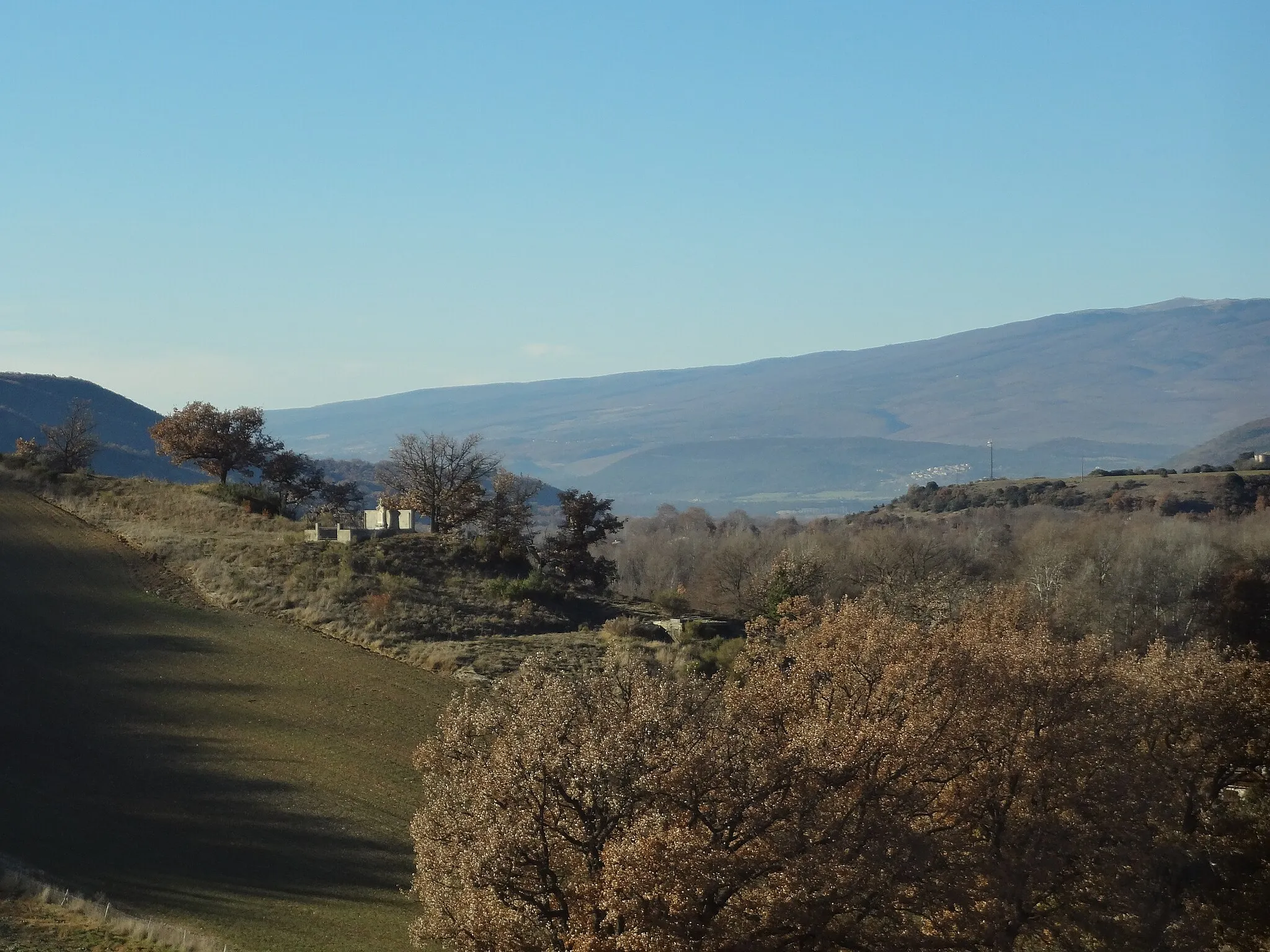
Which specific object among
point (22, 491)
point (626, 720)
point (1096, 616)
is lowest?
point (1096, 616)

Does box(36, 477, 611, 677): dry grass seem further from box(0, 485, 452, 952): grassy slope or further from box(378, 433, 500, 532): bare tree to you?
box(378, 433, 500, 532): bare tree

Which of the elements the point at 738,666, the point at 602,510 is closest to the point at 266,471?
the point at 602,510

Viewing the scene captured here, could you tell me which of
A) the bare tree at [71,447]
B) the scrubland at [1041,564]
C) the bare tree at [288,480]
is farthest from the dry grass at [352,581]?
the scrubland at [1041,564]

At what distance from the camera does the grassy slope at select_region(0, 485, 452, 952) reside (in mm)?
25641

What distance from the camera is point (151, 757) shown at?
113 feet

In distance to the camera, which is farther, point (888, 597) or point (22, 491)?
point (22, 491)

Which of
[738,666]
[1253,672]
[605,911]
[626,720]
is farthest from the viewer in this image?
[1253,672]

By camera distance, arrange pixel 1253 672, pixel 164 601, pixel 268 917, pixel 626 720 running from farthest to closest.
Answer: pixel 164 601
pixel 1253 672
pixel 268 917
pixel 626 720

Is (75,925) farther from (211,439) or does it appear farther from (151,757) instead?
(211,439)

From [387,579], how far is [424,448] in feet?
59.4

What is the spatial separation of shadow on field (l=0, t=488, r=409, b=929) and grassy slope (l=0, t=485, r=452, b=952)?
0.21 feet

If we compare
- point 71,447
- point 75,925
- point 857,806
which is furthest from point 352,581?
point 857,806

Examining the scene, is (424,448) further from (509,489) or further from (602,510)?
(602,510)

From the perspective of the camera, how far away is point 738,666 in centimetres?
3014
